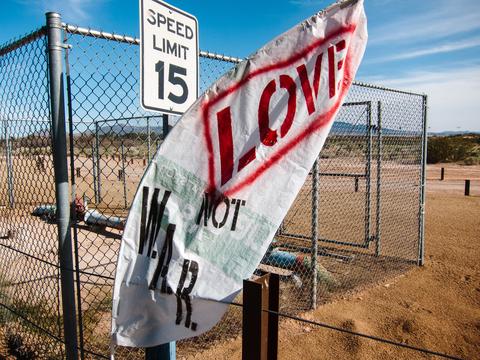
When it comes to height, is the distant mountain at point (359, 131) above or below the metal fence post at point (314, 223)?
above

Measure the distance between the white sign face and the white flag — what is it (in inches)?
20.7

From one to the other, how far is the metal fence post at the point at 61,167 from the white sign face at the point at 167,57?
628mm

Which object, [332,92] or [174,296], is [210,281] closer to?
[174,296]

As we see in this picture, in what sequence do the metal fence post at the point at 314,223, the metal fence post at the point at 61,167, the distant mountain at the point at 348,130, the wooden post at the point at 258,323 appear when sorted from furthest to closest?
1. the distant mountain at the point at 348,130
2. the metal fence post at the point at 314,223
3. the metal fence post at the point at 61,167
4. the wooden post at the point at 258,323

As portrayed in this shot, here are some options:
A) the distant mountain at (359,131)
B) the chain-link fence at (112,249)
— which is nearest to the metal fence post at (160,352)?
the chain-link fence at (112,249)

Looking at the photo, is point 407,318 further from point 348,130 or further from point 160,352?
point 160,352

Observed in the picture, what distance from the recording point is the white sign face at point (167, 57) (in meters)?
2.14

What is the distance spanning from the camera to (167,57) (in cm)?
228

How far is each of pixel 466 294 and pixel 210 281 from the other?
16.6ft

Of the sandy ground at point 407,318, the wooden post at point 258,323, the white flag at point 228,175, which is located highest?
the white flag at point 228,175

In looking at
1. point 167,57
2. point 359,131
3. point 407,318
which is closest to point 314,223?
point 407,318

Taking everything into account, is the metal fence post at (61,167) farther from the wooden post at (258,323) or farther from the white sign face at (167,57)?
the wooden post at (258,323)

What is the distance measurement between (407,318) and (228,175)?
3972mm

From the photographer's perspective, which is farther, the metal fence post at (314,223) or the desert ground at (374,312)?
the metal fence post at (314,223)
